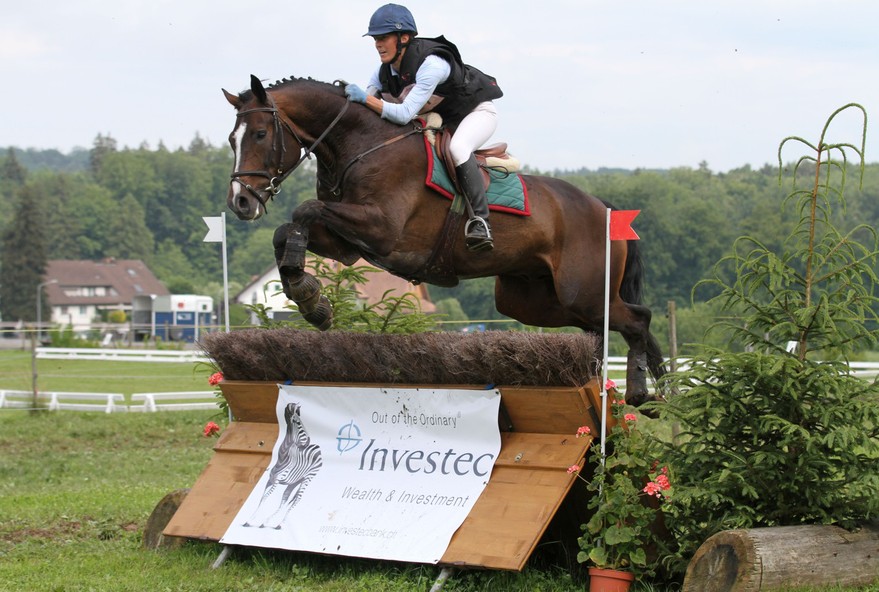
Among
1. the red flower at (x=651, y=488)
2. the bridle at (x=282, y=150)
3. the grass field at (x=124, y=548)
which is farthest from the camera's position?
the bridle at (x=282, y=150)

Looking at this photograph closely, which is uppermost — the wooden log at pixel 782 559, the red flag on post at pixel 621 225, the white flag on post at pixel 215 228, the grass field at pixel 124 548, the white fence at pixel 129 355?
the red flag on post at pixel 621 225

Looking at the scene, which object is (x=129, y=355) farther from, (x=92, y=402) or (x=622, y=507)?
(x=622, y=507)

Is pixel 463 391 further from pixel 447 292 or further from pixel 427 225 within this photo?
pixel 447 292

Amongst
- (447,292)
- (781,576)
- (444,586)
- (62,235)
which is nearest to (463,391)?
(444,586)

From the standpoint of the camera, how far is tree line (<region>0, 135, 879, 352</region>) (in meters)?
45.1

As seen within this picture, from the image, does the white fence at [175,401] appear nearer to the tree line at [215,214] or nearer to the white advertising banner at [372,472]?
the tree line at [215,214]

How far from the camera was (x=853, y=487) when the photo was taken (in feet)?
15.6

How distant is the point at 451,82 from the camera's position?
20.8 feet

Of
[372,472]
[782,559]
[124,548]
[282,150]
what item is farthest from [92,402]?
[782,559]

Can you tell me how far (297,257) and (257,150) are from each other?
67 centimetres

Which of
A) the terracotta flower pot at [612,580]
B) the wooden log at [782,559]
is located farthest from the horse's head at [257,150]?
the wooden log at [782,559]

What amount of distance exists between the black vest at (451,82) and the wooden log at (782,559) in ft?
10.1

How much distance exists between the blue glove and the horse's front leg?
0.76 m

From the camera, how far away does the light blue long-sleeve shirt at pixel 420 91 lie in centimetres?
602
